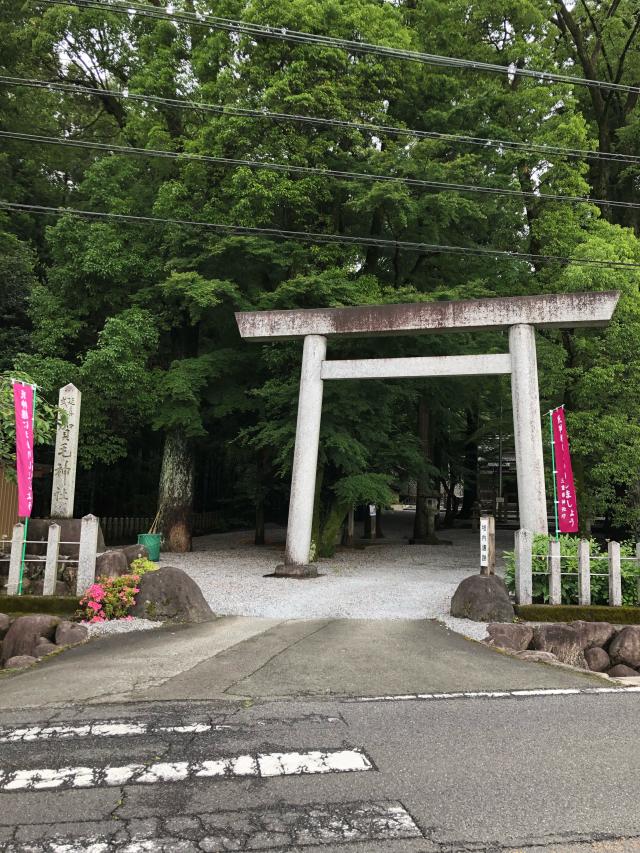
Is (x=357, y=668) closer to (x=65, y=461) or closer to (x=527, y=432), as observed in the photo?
(x=65, y=461)

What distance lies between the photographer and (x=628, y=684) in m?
6.13

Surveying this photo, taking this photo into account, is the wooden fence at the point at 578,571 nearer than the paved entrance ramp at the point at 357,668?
No

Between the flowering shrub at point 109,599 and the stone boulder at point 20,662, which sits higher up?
the flowering shrub at point 109,599

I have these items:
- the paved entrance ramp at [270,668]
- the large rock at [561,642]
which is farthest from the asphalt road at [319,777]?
the large rock at [561,642]

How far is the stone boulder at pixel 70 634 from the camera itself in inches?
287

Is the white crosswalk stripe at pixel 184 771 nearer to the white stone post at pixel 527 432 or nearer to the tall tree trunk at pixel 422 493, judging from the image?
the white stone post at pixel 527 432

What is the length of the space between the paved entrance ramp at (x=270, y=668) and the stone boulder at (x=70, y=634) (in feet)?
0.76

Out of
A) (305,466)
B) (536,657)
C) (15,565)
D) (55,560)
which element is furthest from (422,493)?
(15,565)

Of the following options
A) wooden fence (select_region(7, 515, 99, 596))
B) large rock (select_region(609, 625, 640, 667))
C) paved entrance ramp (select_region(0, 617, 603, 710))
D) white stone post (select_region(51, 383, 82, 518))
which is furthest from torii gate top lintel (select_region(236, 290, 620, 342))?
paved entrance ramp (select_region(0, 617, 603, 710))

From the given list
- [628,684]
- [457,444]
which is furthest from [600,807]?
[457,444]

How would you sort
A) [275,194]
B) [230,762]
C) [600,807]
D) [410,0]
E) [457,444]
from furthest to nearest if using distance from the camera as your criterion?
[457,444]
[410,0]
[275,194]
[230,762]
[600,807]

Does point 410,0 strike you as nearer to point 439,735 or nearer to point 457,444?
point 457,444

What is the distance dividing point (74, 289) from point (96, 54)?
329 inches

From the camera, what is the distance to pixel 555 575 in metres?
8.69
